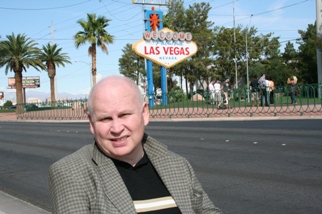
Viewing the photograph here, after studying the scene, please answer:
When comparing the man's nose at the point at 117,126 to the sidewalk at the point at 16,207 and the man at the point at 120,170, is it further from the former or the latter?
the sidewalk at the point at 16,207

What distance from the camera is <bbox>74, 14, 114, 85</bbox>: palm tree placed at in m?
45.3

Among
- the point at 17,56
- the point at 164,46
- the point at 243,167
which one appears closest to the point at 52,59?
the point at 17,56

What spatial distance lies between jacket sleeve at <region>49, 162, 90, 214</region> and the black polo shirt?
0.24 meters

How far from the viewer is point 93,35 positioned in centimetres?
4600

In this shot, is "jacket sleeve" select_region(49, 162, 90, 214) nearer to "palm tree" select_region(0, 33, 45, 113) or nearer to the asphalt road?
the asphalt road

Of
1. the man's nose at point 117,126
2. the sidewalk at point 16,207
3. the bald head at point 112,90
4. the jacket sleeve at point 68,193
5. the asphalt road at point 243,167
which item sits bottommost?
the sidewalk at point 16,207

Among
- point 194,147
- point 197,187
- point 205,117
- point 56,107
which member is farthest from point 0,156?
point 56,107

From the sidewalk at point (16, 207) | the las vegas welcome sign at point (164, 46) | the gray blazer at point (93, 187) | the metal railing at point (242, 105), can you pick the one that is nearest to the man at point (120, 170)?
the gray blazer at point (93, 187)

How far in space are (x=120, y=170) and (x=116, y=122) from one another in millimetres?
243

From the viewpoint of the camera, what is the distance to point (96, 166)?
2.34 m

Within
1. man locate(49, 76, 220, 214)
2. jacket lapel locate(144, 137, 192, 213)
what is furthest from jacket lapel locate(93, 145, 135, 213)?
jacket lapel locate(144, 137, 192, 213)

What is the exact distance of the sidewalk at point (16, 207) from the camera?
20.0 feet

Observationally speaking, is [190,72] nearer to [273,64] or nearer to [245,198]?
[273,64]

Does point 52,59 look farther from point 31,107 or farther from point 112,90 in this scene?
point 112,90
